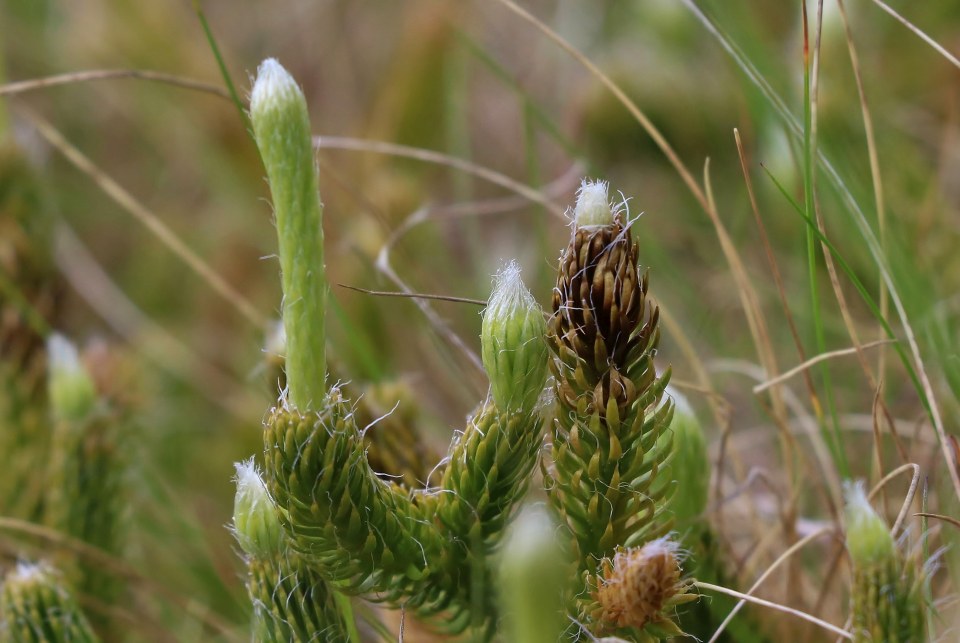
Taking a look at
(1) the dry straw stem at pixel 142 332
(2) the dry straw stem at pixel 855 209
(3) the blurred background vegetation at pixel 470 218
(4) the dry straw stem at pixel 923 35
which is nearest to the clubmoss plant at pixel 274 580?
(3) the blurred background vegetation at pixel 470 218

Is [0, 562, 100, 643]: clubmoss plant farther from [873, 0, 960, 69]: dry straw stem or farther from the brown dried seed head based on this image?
[873, 0, 960, 69]: dry straw stem

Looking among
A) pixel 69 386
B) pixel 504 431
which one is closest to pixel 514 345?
pixel 504 431

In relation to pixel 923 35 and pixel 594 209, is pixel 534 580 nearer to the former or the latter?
pixel 594 209

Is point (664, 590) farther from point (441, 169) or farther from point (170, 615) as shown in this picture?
point (441, 169)

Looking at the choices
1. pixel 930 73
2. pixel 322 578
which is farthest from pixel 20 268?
pixel 930 73

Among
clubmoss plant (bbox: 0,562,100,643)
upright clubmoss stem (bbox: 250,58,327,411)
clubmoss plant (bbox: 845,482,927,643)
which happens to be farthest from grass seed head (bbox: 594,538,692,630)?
clubmoss plant (bbox: 0,562,100,643)
